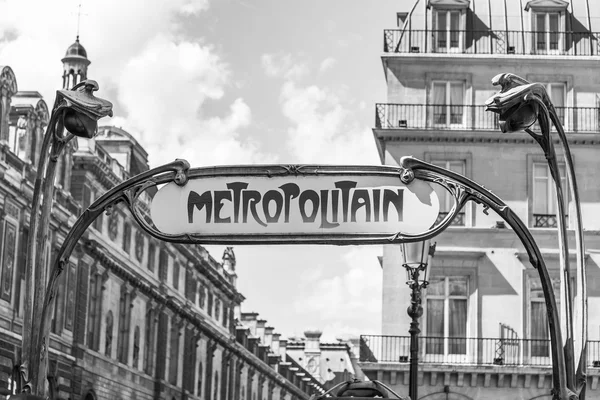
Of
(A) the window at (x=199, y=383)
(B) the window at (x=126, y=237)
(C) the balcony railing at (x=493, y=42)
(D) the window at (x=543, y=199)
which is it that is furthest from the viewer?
(A) the window at (x=199, y=383)

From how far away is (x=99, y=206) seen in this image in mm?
10312

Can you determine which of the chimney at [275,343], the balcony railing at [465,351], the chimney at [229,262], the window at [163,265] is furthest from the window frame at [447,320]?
the chimney at [275,343]

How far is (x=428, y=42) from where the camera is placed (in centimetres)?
4231

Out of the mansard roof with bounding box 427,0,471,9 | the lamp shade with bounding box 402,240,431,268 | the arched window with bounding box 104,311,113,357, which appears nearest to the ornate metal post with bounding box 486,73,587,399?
the lamp shade with bounding box 402,240,431,268

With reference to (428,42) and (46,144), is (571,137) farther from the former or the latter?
(46,144)

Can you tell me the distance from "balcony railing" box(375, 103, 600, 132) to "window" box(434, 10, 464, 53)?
2.12m

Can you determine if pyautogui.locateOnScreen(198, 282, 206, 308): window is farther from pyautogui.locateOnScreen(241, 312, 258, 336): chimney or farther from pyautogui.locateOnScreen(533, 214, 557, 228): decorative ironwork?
pyautogui.locateOnScreen(533, 214, 557, 228): decorative ironwork

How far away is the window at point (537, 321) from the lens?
40.0 meters

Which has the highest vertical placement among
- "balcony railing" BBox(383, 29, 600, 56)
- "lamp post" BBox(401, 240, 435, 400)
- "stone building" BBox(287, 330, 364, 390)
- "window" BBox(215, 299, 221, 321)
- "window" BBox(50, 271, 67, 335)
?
"stone building" BBox(287, 330, 364, 390)

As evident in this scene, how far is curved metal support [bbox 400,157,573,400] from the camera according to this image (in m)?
9.65

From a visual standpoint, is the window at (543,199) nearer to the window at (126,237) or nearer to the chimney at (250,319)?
the window at (126,237)

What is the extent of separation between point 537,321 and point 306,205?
103 ft

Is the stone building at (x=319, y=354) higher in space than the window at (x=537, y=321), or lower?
higher

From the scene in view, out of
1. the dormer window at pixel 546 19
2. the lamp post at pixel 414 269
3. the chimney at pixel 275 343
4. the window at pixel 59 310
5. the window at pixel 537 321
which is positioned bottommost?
the lamp post at pixel 414 269
